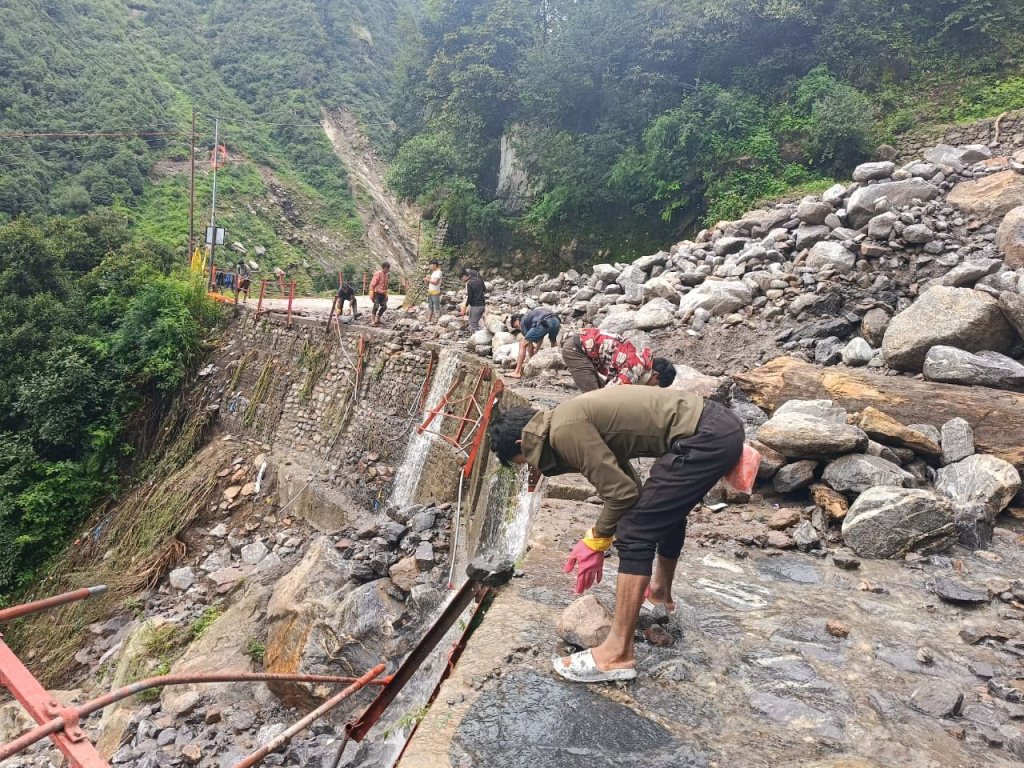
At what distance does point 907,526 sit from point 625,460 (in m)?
2.37

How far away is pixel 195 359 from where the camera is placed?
12859mm

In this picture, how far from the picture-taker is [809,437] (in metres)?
4.29

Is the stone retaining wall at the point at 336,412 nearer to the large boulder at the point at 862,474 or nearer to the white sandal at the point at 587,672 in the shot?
the large boulder at the point at 862,474

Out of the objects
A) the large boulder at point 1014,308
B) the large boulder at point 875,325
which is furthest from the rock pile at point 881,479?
the large boulder at point 875,325

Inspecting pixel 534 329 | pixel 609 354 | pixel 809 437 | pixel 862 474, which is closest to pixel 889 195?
pixel 534 329

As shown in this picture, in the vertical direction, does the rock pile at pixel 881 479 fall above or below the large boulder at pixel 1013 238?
below

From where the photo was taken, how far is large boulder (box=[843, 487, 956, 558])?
354 cm

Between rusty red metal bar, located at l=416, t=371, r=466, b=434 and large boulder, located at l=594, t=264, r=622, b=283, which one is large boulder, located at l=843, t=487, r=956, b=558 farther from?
large boulder, located at l=594, t=264, r=622, b=283

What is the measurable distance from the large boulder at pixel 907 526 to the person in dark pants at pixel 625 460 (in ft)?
6.48

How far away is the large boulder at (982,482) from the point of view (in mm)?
3965

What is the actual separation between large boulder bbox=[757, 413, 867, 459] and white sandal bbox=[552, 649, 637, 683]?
2.72 meters

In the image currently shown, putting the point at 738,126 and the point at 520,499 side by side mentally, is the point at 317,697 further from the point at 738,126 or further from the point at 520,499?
the point at 738,126

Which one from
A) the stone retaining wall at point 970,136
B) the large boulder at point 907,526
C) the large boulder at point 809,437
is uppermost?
the stone retaining wall at point 970,136

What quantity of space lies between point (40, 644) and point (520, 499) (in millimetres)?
8202
